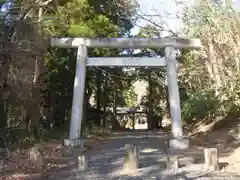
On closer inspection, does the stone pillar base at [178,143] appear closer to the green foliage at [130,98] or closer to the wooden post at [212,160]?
the wooden post at [212,160]

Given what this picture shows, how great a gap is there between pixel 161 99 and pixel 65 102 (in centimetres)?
1226

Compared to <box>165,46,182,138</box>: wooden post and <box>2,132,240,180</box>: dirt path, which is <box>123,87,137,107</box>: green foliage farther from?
<box>2,132,240,180</box>: dirt path

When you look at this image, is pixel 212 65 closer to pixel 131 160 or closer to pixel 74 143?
pixel 74 143

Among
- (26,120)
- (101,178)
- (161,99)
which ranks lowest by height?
(101,178)

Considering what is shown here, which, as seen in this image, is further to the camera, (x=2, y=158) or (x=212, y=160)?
(x=2, y=158)

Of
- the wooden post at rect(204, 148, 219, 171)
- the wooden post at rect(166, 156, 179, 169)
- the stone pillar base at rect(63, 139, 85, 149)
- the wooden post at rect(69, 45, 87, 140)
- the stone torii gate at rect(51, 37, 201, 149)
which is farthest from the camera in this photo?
the stone torii gate at rect(51, 37, 201, 149)

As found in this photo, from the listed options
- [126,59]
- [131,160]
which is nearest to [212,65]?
[126,59]

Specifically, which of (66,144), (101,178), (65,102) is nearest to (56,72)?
(65,102)

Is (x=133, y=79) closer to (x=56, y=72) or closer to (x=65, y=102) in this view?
(x=65, y=102)

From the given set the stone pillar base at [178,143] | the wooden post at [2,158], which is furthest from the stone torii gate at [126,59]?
the wooden post at [2,158]

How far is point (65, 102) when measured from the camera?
19.5 metres

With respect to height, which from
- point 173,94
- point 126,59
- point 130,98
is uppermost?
point 130,98

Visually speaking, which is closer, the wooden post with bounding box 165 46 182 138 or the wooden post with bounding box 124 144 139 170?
the wooden post with bounding box 124 144 139 170

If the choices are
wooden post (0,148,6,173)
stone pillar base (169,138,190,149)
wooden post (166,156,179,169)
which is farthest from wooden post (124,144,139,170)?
stone pillar base (169,138,190,149)
